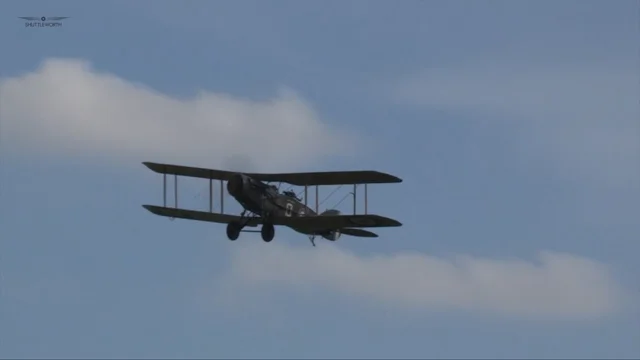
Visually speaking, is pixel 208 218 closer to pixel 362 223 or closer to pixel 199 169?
pixel 199 169

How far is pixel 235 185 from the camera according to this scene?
4147 centimetres

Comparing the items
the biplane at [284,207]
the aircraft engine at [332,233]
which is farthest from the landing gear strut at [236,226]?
the aircraft engine at [332,233]

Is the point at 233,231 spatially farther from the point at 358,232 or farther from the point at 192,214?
the point at 358,232

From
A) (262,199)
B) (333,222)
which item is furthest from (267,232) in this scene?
(333,222)

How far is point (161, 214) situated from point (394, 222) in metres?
7.65

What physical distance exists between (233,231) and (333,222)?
2.66 meters

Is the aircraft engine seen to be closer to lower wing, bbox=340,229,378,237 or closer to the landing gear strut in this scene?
lower wing, bbox=340,229,378,237

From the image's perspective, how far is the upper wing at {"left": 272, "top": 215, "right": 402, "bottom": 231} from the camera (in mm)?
40625

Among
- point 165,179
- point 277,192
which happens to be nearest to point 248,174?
point 277,192

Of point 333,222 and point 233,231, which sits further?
point 233,231

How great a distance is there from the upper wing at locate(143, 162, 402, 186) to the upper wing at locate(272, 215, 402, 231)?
1407 mm

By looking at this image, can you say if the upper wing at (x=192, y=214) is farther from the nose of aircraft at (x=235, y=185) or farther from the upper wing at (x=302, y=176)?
the nose of aircraft at (x=235, y=185)

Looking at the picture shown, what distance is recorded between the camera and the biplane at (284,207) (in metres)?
41.5

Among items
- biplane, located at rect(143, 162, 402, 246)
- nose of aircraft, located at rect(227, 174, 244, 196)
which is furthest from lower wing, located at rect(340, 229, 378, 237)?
nose of aircraft, located at rect(227, 174, 244, 196)
